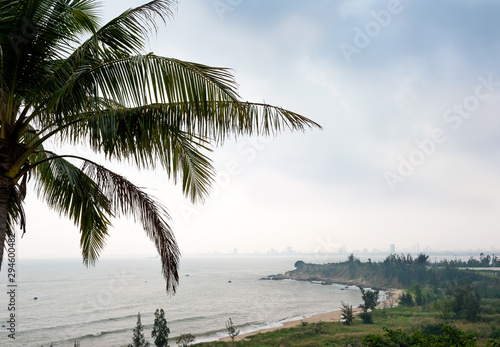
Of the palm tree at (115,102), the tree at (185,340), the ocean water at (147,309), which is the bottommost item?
the ocean water at (147,309)

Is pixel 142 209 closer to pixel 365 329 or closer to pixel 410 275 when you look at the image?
pixel 365 329

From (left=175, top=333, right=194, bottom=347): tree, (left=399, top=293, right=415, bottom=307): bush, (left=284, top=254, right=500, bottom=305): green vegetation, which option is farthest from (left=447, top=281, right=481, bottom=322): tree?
(left=175, top=333, right=194, bottom=347): tree

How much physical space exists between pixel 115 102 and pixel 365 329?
37973mm

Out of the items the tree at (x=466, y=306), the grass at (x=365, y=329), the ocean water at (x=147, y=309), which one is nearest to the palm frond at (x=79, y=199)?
the grass at (x=365, y=329)

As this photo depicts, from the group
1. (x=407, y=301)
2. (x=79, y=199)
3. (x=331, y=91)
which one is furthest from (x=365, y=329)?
(x=79, y=199)

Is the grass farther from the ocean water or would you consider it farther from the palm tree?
the palm tree

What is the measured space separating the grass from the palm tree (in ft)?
89.9

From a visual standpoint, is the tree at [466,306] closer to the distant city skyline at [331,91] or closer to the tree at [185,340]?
the distant city skyline at [331,91]

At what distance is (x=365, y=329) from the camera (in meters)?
34.9

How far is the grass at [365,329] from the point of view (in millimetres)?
30031

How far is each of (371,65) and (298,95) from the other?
3.49 meters

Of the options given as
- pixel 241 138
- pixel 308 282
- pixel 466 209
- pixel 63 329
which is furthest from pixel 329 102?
pixel 308 282

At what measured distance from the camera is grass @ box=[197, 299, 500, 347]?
3003cm

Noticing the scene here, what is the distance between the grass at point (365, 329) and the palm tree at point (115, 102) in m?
27.4
